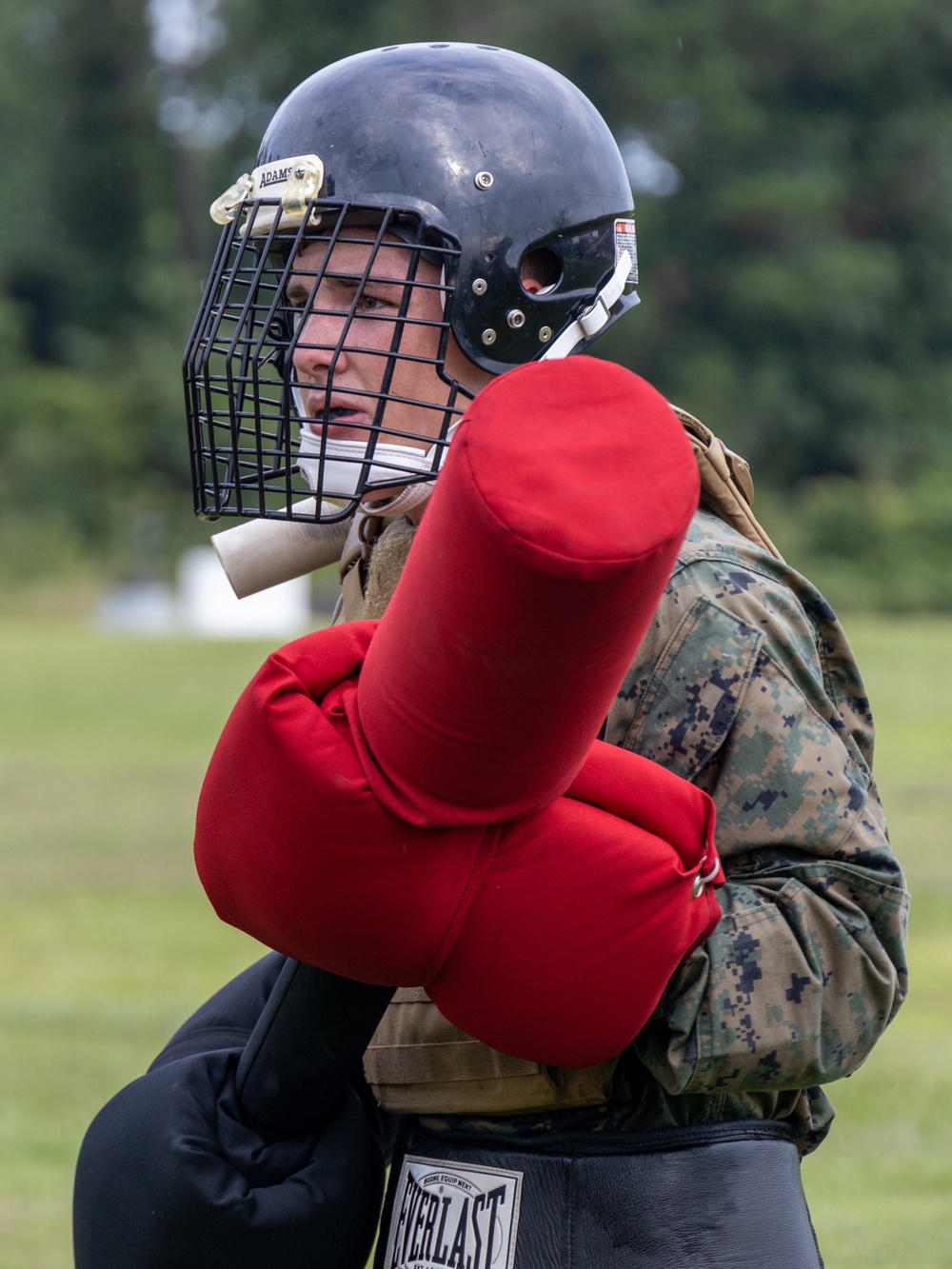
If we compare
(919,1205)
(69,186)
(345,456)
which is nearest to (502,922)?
(345,456)

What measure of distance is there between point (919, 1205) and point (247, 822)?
12.3 ft

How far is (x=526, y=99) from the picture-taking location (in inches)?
89.4

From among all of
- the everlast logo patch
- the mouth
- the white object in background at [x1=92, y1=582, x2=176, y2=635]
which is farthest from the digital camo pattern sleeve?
the white object in background at [x1=92, y1=582, x2=176, y2=635]

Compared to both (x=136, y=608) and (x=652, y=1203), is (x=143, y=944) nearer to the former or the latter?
(x=652, y=1203)

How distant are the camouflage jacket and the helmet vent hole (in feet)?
1.67

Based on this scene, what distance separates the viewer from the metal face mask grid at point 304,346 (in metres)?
2.04

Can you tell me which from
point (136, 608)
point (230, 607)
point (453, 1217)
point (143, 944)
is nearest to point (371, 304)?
point (453, 1217)

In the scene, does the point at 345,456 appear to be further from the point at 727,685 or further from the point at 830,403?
the point at 830,403

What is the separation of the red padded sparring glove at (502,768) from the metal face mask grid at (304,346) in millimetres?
434

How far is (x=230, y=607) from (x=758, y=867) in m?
26.2

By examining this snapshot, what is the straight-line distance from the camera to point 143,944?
8.04 m

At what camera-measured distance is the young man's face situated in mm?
2164

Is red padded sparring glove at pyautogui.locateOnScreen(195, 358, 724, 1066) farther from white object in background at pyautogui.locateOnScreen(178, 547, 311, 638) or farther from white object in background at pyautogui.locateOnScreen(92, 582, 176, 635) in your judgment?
white object in background at pyautogui.locateOnScreen(92, 582, 176, 635)

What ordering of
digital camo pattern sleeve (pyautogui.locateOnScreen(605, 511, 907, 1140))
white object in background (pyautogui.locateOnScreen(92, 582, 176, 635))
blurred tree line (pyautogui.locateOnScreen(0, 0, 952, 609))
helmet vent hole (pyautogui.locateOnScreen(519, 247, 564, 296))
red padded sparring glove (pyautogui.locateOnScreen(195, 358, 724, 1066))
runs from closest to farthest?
red padded sparring glove (pyautogui.locateOnScreen(195, 358, 724, 1066)), digital camo pattern sleeve (pyautogui.locateOnScreen(605, 511, 907, 1140)), helmet vent hole (pyautogui.locateOnScreen(519, 247, 564, 296)), white object in background (pyautogui.locateOnScreen(92, 582, 176, 635)), blurred tree line (pyautogui.locateOnScreen(0, 0, 952, 609))
